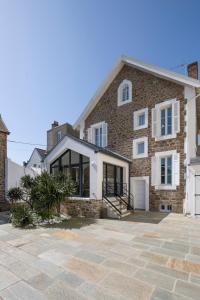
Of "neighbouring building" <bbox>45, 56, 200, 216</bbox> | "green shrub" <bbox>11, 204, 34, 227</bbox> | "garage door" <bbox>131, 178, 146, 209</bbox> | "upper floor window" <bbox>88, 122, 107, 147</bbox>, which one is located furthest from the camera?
"upper floor window" <bbox>88, 122, 107, 147</bbox>

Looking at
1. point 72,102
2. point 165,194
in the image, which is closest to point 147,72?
point 72,102

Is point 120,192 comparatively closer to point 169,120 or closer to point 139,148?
point 139,148

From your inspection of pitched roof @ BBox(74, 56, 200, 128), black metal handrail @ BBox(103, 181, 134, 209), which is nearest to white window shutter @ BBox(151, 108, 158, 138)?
pitched roof @ BBox(74, 56, 200, 128)

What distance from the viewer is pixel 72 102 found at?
15297 millimetres

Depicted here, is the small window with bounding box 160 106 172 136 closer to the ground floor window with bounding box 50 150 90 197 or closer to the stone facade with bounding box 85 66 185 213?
the stone facade with bounding box 85 66 185 213

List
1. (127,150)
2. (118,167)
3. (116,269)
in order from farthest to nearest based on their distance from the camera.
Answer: (127,150), (118,167), (116,269)

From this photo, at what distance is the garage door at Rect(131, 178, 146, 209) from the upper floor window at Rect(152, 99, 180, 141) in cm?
319

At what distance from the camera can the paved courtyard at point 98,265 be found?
2791 mm

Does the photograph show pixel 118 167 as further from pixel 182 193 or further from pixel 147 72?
pixel 147 72

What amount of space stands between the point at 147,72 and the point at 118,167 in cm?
686

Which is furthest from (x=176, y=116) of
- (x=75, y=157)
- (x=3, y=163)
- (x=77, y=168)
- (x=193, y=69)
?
(x=3, y=163)

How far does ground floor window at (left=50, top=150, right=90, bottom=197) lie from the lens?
9.73 m

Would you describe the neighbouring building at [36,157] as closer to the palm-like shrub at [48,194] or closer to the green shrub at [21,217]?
the palm-like shrub at [48,194]

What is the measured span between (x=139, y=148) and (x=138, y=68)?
18.8ft
